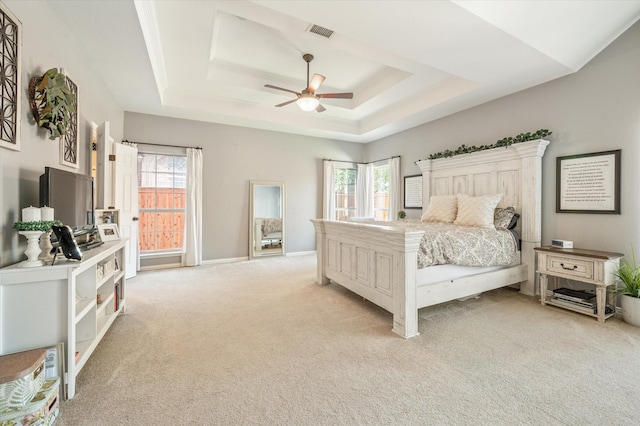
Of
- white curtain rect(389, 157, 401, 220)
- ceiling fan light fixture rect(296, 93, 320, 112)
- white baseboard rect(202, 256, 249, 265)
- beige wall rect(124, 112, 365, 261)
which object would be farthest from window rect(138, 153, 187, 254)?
white curtain rect(389, 157, 401, 220)

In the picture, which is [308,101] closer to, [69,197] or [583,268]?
[69,197]

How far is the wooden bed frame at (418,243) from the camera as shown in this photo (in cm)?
234

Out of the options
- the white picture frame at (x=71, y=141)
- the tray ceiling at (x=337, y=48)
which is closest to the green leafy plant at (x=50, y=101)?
the white picture frame at (x=71, y=141)

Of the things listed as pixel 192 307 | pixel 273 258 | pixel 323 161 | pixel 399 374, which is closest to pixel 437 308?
pixel 399 374

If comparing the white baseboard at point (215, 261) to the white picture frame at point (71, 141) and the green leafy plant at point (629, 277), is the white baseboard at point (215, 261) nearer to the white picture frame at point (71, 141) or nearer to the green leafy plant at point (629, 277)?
the white picture frame at point (71, 141)

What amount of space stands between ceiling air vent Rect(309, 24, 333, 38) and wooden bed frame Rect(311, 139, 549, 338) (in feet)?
6.67

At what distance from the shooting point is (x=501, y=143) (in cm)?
373

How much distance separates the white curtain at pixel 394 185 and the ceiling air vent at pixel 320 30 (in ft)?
11.0

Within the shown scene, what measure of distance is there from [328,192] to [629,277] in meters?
4.74

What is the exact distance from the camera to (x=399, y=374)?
1.78 metres

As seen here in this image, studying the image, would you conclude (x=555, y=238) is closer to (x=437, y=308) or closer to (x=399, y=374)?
(x=437, y=308)

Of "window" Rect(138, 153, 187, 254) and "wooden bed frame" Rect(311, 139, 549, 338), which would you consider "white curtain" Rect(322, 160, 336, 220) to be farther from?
"window" Rect(138, 153, 187, 254)

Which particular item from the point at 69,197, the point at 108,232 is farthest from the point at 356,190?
the point at 69,197

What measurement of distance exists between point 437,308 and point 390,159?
3672mm
